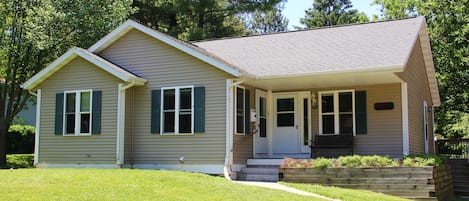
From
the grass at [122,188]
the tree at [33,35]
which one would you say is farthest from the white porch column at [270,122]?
the tree at [33,35]

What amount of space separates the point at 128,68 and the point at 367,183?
300 inches

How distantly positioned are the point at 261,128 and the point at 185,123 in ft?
8.10

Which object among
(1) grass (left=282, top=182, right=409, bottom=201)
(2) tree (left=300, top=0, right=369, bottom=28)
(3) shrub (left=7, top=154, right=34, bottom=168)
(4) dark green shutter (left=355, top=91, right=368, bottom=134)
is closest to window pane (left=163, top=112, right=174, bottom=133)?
(1) grass (left=282, top=182, right=409, bottom=201)

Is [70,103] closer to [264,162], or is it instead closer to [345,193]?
[264,162]

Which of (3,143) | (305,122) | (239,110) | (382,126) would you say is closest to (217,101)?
(239,110)

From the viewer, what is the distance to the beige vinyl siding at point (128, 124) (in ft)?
47.9

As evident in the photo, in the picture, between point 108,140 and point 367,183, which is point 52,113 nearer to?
point 108,140

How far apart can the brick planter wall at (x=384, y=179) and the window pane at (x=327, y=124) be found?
3320 mm

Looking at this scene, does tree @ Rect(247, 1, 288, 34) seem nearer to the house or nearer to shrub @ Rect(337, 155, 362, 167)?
the house

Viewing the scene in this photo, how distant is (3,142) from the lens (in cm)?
2022

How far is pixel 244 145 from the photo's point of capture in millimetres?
14195

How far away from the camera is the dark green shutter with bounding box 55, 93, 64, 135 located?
599 inches

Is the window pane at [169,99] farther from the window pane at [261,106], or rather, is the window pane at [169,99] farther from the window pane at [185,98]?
the window pane at [261,106]

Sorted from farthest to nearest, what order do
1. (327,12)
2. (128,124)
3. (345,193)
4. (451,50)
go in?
(327,12) < (451,50) < (128,124) < (345,193)
